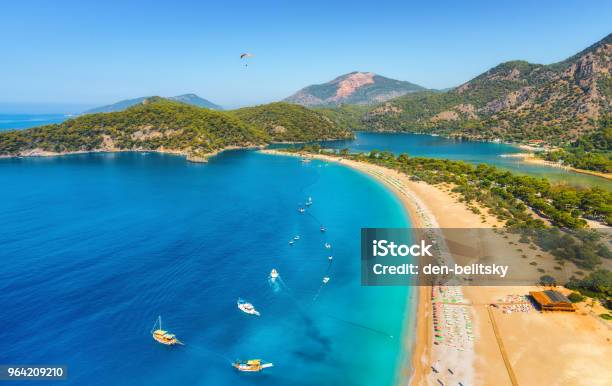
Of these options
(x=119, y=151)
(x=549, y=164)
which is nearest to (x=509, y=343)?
(x=549, y=164)

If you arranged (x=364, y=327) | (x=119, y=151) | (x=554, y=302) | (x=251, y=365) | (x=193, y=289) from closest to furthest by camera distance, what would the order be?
(x=251, y=365) < (x=554, y=302) < (x=364, y=327) < (x=193, y=289) < (x=119, y=151)

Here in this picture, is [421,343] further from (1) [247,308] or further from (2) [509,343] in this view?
(1) [247,308]

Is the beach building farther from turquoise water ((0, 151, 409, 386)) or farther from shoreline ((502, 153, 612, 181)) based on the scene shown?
shoreline ((502, 153, 612, 181))

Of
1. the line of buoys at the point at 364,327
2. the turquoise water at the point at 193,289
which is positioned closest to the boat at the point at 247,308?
the turquoise water at the point at 193,289

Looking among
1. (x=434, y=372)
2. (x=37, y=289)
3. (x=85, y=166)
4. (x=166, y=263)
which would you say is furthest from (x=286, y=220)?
(x=85, y=166)

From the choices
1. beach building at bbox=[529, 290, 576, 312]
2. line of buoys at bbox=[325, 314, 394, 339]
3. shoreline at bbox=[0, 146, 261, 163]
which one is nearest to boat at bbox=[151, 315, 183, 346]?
line of buoys at bbox=[325, 314, 394, 339]

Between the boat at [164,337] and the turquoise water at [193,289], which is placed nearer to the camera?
the turquoise water at [193,289]

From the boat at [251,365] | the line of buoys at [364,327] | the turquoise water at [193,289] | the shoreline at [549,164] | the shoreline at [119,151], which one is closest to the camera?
the boat at [251,365]

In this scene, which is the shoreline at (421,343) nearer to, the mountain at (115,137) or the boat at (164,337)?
the boat at (164,337)
